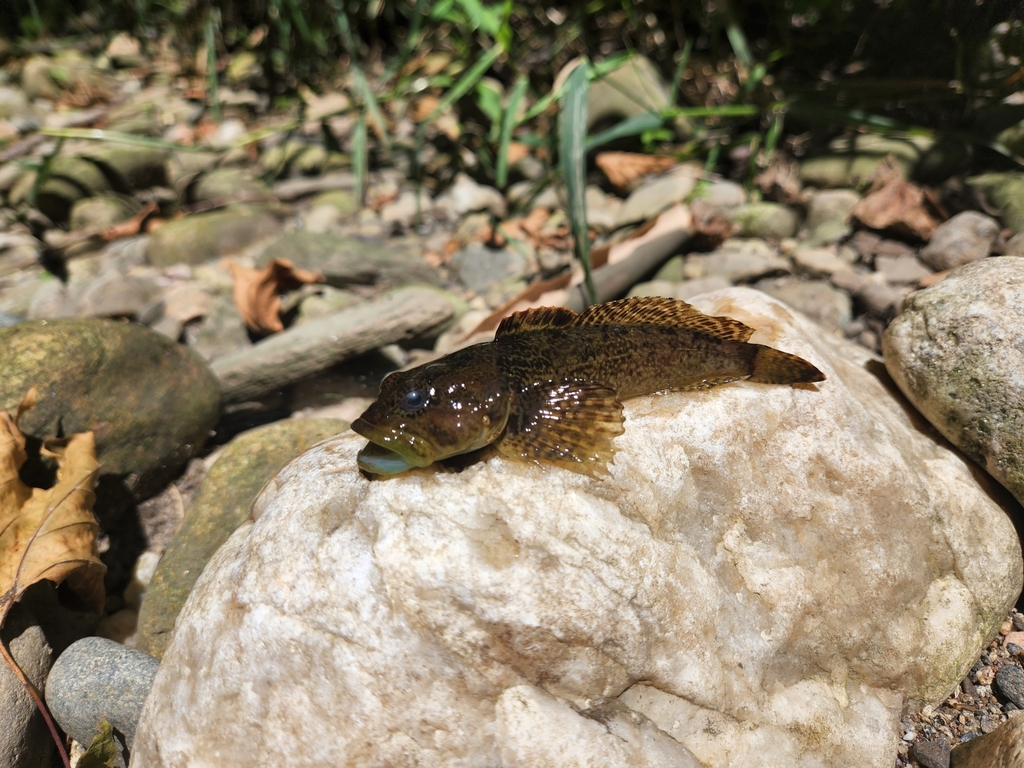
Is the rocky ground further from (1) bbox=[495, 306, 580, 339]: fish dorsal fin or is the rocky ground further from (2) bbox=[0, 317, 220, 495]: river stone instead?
(1) bbox=[495, 306, 580, 339]: fish dorsal fin

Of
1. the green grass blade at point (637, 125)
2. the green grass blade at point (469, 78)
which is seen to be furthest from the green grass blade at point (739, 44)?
the green grass blade at point (469, 78)

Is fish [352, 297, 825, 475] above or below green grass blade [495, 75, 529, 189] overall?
below

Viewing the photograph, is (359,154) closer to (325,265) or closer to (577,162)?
(325,265)

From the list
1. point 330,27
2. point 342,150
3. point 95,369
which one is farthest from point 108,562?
point 330,27

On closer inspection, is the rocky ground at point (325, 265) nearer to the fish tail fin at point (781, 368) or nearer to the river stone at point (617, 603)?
the river stone at point (617, 603)

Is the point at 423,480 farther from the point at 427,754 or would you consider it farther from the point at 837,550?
the point at 837,550

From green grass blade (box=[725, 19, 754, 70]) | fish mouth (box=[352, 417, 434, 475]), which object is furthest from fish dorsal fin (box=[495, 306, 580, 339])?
green grass blade (box=[725, 19, 754, 70])
